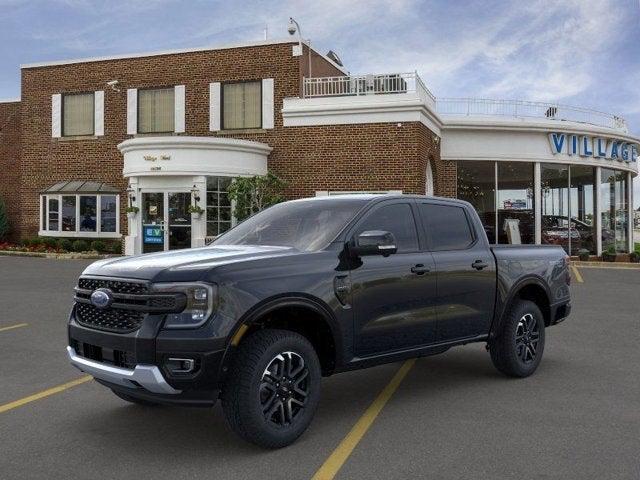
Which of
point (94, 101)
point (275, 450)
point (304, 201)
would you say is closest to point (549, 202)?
point (94, 101)

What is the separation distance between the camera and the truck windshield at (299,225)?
17.2 ft

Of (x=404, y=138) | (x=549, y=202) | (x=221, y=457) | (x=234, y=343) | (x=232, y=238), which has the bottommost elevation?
(x=221, y=457)

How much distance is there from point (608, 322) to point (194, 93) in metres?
A: 19.1

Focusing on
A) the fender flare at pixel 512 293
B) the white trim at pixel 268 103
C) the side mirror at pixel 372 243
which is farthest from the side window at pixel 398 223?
the white trim at pixel 268 103

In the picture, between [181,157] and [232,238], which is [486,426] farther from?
[181,157]

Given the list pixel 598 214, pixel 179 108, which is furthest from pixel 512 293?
pixel 598 214

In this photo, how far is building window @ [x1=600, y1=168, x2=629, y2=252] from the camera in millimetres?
27391

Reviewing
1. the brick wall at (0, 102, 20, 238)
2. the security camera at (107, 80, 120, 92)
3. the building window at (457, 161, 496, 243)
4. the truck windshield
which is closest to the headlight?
the truck windshield

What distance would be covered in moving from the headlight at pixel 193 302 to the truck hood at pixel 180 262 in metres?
0.06

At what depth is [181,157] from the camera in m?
22.0

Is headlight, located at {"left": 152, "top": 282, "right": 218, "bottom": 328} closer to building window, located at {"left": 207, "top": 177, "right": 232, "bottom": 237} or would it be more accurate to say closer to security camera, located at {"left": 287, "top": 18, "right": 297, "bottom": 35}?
building window, located at {"left": 207, "top": 177, "right": 232, "bottom": 237}

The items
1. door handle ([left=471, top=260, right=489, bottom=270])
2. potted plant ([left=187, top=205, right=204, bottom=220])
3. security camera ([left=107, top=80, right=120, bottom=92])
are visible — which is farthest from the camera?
security camera ([left=107, top=80, right=120, bottom=92])

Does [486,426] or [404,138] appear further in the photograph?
[404,138]

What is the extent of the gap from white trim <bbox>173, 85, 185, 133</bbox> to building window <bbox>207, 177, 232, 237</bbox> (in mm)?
4017
